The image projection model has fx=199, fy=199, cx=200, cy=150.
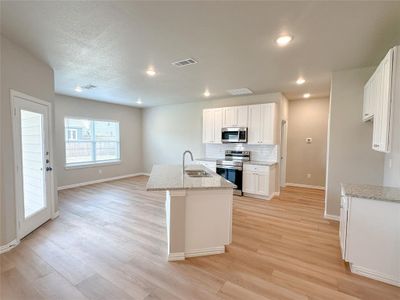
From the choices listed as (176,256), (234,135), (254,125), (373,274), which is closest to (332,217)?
(373,274)

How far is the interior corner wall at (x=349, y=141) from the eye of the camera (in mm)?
3371

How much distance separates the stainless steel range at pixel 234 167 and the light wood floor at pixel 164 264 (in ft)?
4.38

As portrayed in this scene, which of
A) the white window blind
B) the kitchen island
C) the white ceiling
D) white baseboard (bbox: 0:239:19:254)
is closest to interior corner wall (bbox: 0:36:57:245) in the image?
white baseboard (bbox: 0:239:19:254)

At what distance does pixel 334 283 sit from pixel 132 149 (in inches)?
280

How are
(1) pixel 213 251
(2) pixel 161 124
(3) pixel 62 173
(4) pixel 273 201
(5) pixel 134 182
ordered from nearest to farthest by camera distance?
(1) pixel 213 251
(4) pixel 273 201
(3) pixel 62 173
(5) pixel 134 182
(2) pixel 161 124

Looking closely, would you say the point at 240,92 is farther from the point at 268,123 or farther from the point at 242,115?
the point at 268,123

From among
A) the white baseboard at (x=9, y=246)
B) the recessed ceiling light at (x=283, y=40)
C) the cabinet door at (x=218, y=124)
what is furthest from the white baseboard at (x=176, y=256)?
the cabinet door at (x=218, y=124)

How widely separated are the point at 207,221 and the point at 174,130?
4.94m

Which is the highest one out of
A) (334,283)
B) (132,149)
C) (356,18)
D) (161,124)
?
(356,18)

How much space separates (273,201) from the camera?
4746 millimetres

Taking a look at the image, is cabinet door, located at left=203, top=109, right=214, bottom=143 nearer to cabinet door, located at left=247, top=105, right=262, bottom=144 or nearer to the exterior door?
cabinet door, located at left=247, top=105, right=262, bottom=144

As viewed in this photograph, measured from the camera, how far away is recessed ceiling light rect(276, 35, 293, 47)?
94.3 inches

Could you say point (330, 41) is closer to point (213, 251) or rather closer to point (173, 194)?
point (173, 194)

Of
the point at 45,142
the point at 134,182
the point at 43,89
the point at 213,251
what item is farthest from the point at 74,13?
the point at 134,182
